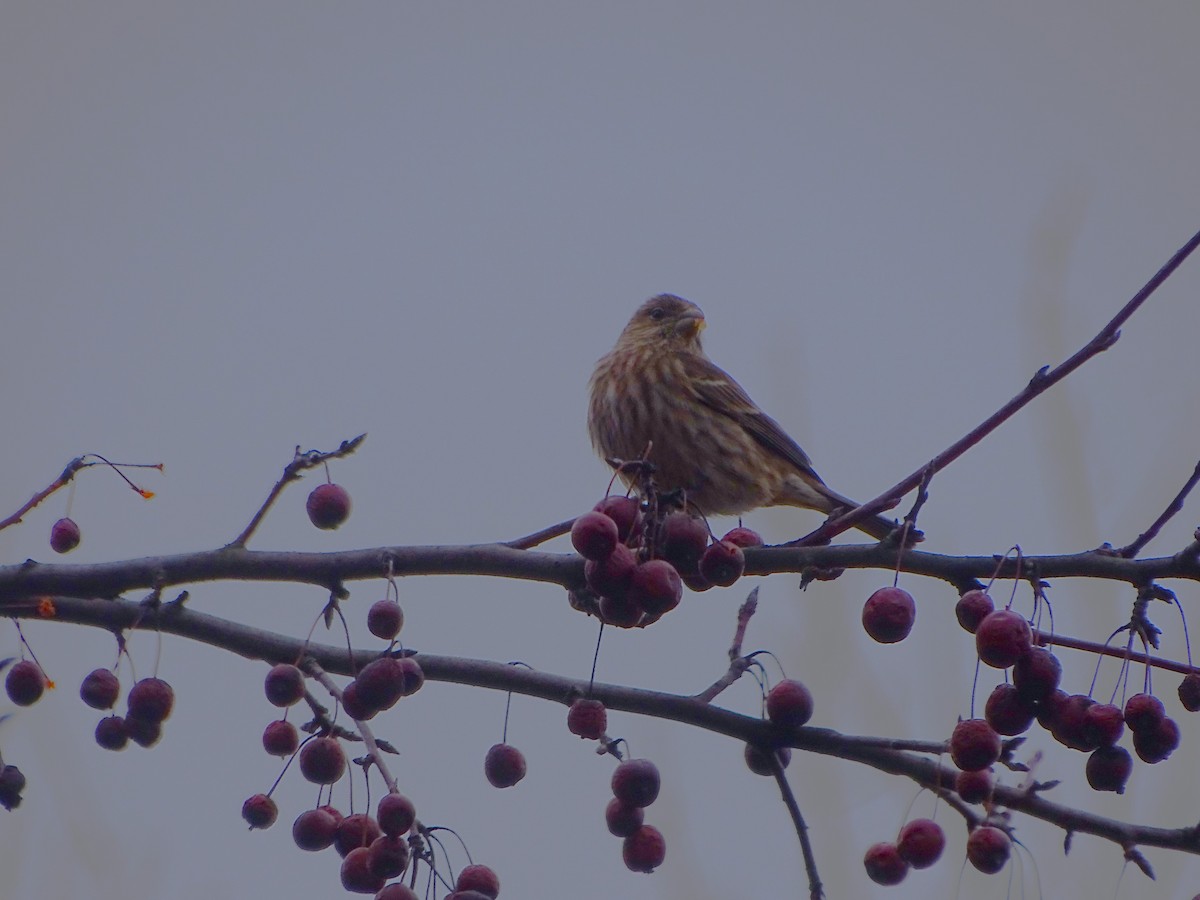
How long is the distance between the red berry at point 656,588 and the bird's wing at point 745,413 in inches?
159

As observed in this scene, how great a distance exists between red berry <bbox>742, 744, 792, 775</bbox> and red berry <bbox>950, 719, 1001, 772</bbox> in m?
0.41

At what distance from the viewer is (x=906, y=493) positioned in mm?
2588

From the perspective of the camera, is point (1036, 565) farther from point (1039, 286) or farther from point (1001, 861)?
point (1039, 286)

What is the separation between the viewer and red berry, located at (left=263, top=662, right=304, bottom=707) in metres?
2.77

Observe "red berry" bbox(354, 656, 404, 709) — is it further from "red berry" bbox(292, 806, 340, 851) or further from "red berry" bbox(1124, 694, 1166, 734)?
"red berry" bbox(1124, 694, 1166, 734)

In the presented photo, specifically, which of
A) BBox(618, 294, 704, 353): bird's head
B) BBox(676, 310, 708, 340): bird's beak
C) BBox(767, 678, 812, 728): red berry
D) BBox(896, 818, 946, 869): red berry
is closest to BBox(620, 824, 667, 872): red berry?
BBox(767, 678, 812, 728): red berry

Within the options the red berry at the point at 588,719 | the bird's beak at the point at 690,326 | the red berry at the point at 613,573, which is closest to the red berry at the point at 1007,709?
the red berry at the point at 613,573

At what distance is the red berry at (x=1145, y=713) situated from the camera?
243 centimetres

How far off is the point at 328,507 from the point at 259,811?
2.41ft

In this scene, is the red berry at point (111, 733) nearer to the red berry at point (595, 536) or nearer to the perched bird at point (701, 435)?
the red berry at point (595, 536)

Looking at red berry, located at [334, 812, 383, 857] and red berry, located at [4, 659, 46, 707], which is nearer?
red berry, located at [334, 812, 383, 857]

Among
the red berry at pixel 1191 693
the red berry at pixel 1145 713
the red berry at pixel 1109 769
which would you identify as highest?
the red berry at pixel 1191 693

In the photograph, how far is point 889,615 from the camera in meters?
2.62

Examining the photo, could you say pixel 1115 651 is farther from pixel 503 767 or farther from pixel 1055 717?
pixel 503 767
